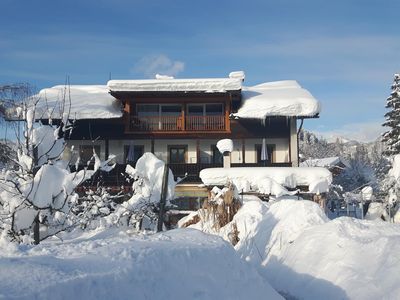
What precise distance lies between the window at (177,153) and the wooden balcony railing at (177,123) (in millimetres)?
1590

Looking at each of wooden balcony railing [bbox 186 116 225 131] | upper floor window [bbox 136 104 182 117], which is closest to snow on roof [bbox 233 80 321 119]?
wooden balcony railing [bbox 186 116 225 131]

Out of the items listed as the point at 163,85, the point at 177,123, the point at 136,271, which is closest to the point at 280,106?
the point at 177,123

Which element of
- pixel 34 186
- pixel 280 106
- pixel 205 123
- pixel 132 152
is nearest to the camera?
pixel 34 186

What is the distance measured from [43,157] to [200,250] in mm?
3926

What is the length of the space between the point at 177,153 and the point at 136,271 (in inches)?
893

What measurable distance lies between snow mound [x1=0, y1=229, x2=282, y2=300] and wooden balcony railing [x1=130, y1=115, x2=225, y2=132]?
19.5 meters

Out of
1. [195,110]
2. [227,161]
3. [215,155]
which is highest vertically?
[195,110]

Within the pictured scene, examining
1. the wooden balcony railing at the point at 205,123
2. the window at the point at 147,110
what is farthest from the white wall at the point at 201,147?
the window at the point at 147,110

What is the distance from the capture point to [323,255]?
24.2 feet

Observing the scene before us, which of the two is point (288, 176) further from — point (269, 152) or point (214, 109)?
point (214, 109)

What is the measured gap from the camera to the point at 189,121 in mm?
25688

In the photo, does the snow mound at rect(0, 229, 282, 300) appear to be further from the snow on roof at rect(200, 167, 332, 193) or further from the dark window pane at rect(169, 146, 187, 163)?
the dark window pane at rect(169, 146, 187, 163)

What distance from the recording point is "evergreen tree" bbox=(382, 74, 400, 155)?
3222cm

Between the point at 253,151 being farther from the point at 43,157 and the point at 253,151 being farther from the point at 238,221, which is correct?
the point at 43,157
